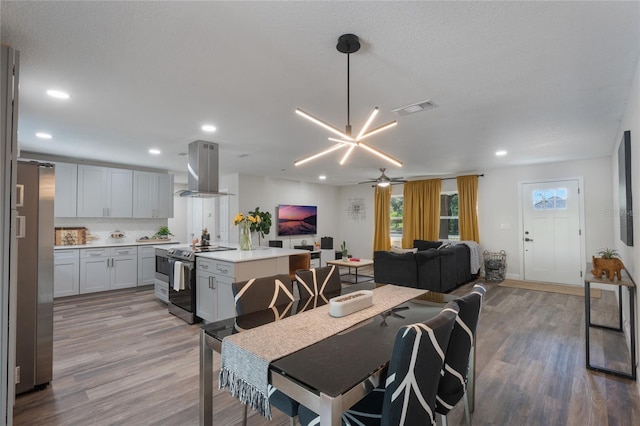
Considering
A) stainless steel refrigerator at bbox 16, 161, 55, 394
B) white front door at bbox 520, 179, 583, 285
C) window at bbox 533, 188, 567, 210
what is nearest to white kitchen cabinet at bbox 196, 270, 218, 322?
stainless steel refrigerator at bbox 16, 161, 55, 394

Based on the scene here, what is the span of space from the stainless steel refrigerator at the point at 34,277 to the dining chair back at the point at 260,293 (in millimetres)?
1707

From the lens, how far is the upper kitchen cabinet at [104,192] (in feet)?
17.7

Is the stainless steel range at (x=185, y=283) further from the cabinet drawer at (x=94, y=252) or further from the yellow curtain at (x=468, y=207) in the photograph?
the yellow curtain at (x=468, y=207)

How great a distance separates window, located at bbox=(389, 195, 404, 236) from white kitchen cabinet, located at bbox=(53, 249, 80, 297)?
7.04 metres

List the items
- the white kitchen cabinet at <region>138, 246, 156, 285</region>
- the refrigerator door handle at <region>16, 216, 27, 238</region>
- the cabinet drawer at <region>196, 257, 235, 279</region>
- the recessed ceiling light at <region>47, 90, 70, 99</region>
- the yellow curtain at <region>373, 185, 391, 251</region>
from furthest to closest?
1. the yellow curtain at <region>373, 185, 391, 251</region>
2. the white kitchen cabinet at <region>138, 246, 156, 285</region>
3. the cabinet drawer at <region>196, 257, 235, 279</region>
4. the recessed ceiling light at <region>47, 90, 70, 99</region>
5. the refrigerator door handle at <region>16, 216, 27, 238</region>

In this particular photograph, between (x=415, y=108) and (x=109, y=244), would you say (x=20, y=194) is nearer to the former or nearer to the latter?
(x=415, y=108)

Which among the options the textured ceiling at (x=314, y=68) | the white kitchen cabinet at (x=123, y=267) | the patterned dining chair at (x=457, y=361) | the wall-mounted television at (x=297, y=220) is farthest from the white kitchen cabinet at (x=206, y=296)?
the wall-mounted television at (x=297, y=220)

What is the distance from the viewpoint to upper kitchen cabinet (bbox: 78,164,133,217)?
5.38m

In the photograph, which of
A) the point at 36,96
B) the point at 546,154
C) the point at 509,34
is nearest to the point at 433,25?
the point at 509,34

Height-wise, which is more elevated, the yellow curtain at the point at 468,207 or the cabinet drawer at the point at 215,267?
the yellow curtain at the point at 468,207

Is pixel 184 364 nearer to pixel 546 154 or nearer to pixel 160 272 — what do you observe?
pixel 160 272

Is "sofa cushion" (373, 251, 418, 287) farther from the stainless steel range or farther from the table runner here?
the table runner

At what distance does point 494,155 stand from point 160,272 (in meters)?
5.88

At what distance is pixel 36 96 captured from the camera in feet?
8.78
